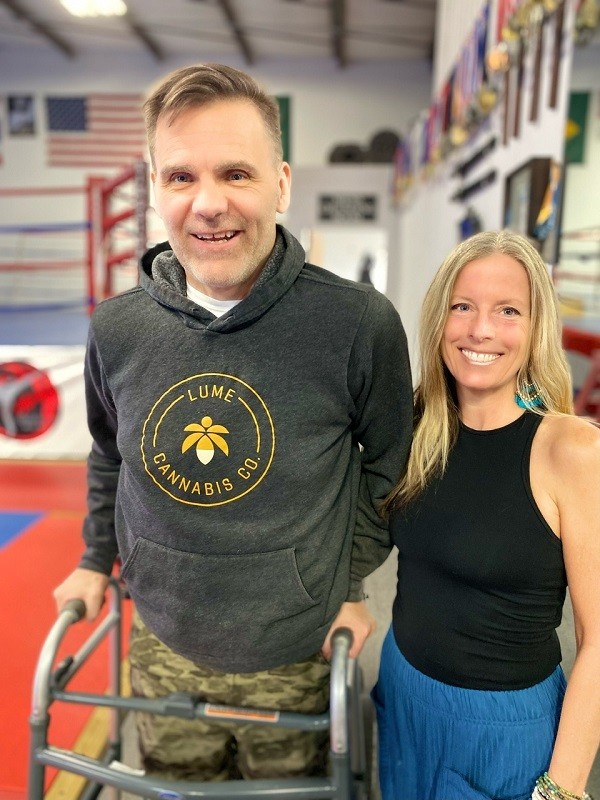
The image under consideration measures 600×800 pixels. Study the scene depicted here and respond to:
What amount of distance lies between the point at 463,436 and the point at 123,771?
814 mm

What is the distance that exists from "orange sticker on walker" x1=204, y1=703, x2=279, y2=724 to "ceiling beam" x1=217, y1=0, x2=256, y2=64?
9844mm

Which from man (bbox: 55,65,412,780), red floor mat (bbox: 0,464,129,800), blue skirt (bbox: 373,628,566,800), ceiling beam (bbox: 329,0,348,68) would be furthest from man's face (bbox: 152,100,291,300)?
ceiling beam (bbox: 329,0,348,68)

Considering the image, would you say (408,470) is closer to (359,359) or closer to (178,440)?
(359,359)

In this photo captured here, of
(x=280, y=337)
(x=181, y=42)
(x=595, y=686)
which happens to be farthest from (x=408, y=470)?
(x=181, y=42)

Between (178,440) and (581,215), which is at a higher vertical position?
(581,215)

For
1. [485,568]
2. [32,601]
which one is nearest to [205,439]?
[485,568]

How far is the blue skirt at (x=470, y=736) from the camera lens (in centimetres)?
109

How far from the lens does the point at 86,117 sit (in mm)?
11188

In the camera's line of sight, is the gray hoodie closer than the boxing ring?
Yes

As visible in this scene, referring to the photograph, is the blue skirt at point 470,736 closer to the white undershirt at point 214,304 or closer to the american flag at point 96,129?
the white undershirt at point 214,304

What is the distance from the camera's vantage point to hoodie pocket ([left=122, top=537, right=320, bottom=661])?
1.10 meters

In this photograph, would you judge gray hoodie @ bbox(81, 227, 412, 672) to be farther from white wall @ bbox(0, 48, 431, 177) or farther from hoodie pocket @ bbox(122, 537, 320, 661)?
white wall @ bbox(0, 48, 431, 177)

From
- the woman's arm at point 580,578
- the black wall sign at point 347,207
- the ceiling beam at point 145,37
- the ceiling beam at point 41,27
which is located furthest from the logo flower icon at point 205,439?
the ceiling beam at point 41,27

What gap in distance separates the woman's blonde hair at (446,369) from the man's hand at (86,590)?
2.04 ft
